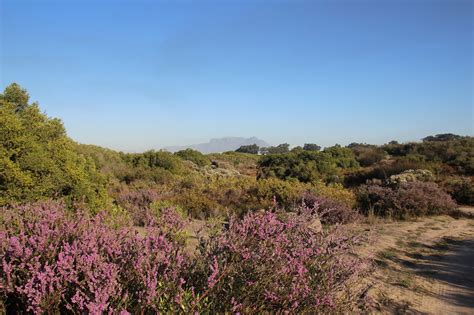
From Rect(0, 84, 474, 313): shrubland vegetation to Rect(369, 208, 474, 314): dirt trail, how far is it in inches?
51.3

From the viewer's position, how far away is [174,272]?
2438 millimetres

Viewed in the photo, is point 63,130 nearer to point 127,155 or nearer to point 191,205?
point 191,205

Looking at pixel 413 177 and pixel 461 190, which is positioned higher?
pixel 413 177

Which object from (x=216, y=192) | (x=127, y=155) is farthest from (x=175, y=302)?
(x=127, y=155)

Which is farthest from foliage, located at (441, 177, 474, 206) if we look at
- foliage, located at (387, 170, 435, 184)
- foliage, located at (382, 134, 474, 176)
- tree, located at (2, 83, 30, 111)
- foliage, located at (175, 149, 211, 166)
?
foliage, located at (175, 149, 211, 166)

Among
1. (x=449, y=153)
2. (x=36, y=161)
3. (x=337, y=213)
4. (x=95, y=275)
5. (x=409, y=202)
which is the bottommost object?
(x=337, y=213)

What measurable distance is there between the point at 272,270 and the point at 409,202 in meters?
10.4

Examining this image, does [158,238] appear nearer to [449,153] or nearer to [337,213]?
[337,213]

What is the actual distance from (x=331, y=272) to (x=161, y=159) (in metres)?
A: 23.6

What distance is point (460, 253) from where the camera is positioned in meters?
7.45

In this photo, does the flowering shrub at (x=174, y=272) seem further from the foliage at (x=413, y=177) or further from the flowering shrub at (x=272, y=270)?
the foliage at (x=413, y=177)

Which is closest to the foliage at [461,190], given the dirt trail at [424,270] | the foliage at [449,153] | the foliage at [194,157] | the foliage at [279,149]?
the foliage at [449,153]

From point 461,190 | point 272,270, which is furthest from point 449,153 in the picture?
point 272,270

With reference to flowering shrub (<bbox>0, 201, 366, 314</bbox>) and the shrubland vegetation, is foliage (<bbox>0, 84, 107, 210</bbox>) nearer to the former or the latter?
the shrubland vegetation
